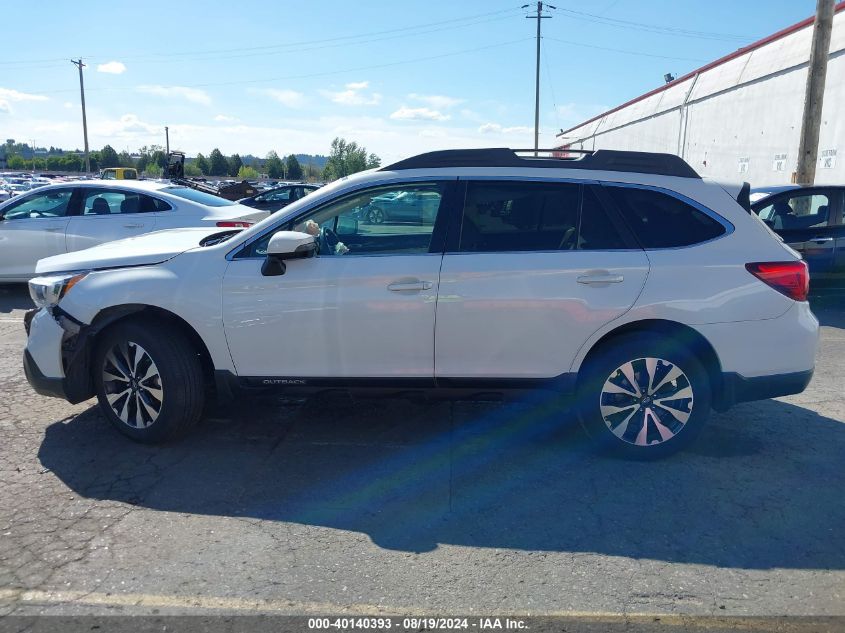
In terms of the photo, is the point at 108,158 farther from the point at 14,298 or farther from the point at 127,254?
the point at 127,254

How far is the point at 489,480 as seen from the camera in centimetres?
412

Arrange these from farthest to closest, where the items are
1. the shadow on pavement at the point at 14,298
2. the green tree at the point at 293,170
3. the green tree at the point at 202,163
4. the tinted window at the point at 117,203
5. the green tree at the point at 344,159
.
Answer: the green tree at the point at 202,163, the green tree at the point at 293,170, the green tree at the point at 344,159, the tinted window at the point at 117,203, the shadow on pavement at the point at 14,298

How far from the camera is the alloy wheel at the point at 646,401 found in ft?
13.8

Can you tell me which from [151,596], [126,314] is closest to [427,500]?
[151,596]

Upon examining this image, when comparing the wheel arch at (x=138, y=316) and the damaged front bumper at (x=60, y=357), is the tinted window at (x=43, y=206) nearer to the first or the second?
the damaged front bumper at (x=60, y=357)

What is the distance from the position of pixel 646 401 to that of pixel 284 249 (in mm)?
2374

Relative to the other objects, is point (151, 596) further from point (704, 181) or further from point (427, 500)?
point (704, 181)

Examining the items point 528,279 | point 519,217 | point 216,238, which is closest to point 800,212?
point 519,217

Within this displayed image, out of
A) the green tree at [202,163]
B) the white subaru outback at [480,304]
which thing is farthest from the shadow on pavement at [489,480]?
the green tree at [202,163]

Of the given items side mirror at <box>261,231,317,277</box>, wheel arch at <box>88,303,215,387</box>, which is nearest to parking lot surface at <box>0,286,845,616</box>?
wheel arch at <box>88,303,215,387</box>

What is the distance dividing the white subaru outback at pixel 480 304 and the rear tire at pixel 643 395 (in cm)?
1

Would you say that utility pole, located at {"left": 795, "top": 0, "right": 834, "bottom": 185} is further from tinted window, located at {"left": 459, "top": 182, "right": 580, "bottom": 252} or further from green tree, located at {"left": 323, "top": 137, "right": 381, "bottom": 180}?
green tree, located at {"left": 323, "top": 137, "right": 381, "bottom": 180}

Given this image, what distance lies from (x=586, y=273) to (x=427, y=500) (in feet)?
5.32

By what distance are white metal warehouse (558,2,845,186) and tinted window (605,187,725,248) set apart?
15.1 metres
